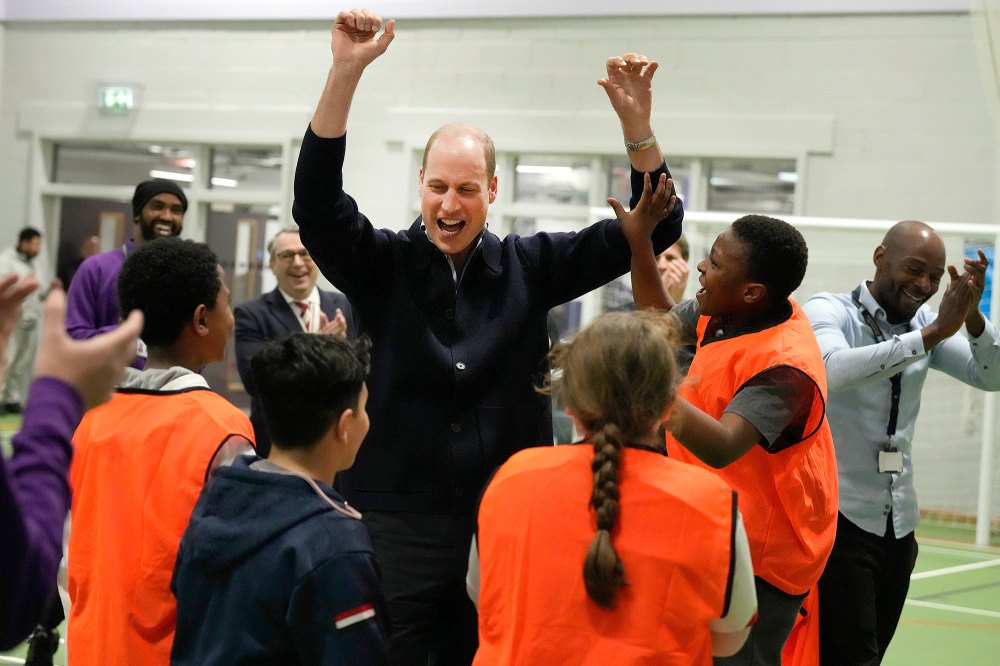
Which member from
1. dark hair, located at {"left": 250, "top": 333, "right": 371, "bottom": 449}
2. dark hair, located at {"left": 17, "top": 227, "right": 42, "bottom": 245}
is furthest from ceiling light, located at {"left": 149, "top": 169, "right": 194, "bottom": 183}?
dark hair, located at {"left": 250, "top": 333, "right": 371, "bottom": 449}

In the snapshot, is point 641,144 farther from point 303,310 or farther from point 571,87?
point 571,87

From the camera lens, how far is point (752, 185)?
32.9 feet

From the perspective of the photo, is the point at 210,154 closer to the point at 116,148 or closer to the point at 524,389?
the point at 116,148

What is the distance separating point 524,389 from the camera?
2.68 meters

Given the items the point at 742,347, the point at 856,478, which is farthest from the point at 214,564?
the point at 856,478

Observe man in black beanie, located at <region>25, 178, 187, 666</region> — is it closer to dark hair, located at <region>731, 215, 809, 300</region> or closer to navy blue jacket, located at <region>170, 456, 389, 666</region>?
navy blue jacket, located at <region>170, 456, 389, 666</region>

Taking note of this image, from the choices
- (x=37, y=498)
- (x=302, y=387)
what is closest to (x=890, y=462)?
(x=302, y=387)

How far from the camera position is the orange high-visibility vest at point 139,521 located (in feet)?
7.55

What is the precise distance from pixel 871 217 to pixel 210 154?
655 centimetres

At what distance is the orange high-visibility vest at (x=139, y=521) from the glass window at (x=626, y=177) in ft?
26.3

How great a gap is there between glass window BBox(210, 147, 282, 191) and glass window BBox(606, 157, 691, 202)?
3.49 metres

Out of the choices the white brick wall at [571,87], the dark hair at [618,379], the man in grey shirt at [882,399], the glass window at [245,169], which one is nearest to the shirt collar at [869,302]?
the man in grey shirt at [882,399]

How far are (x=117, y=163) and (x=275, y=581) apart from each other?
440 inches

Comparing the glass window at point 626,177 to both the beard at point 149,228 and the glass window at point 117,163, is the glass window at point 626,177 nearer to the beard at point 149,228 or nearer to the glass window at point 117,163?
the glass window at point 117,163
